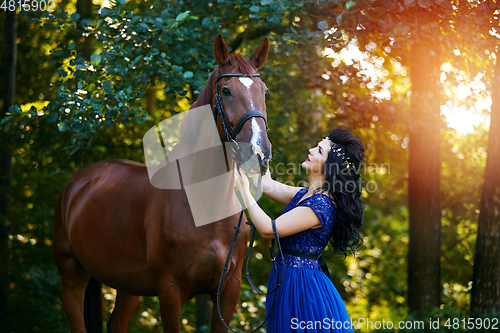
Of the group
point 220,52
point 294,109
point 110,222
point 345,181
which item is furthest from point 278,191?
point 294,109

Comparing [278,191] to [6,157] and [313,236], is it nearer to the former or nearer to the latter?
[313,236]

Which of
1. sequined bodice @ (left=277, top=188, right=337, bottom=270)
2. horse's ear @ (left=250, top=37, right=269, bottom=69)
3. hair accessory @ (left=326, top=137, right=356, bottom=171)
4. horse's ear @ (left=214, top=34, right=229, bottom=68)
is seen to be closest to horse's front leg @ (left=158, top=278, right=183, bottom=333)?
sequined bodice @ (left=277, top=188, right=337, bottom=270)

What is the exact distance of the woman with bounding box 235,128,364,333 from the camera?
2367 millimetres

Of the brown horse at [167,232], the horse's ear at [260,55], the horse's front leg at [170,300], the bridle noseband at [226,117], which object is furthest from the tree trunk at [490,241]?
the horse's front leg at [170,300]

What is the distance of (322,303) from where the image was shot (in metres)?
2.36

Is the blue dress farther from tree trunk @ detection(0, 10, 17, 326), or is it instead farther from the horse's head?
tree trunk @ detection(0, 10, 17, 326)

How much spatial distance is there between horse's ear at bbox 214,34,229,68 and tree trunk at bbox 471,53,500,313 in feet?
12.8

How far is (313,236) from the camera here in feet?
8.16

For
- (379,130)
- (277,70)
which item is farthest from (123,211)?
(379,130)

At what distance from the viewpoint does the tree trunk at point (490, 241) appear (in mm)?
5051

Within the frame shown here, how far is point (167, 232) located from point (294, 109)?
463 centimetres

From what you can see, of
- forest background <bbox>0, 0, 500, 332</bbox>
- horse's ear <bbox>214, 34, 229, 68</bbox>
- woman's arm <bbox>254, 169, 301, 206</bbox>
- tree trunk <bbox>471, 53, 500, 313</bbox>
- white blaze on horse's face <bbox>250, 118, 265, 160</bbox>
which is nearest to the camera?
white blaze on horse's face <bbox>250, 118, 265, 160</bbox>

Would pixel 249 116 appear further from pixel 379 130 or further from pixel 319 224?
pixel 379 130

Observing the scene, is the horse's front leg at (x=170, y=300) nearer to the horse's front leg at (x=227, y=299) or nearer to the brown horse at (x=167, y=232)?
the brown horse at (x=167, y=232)
